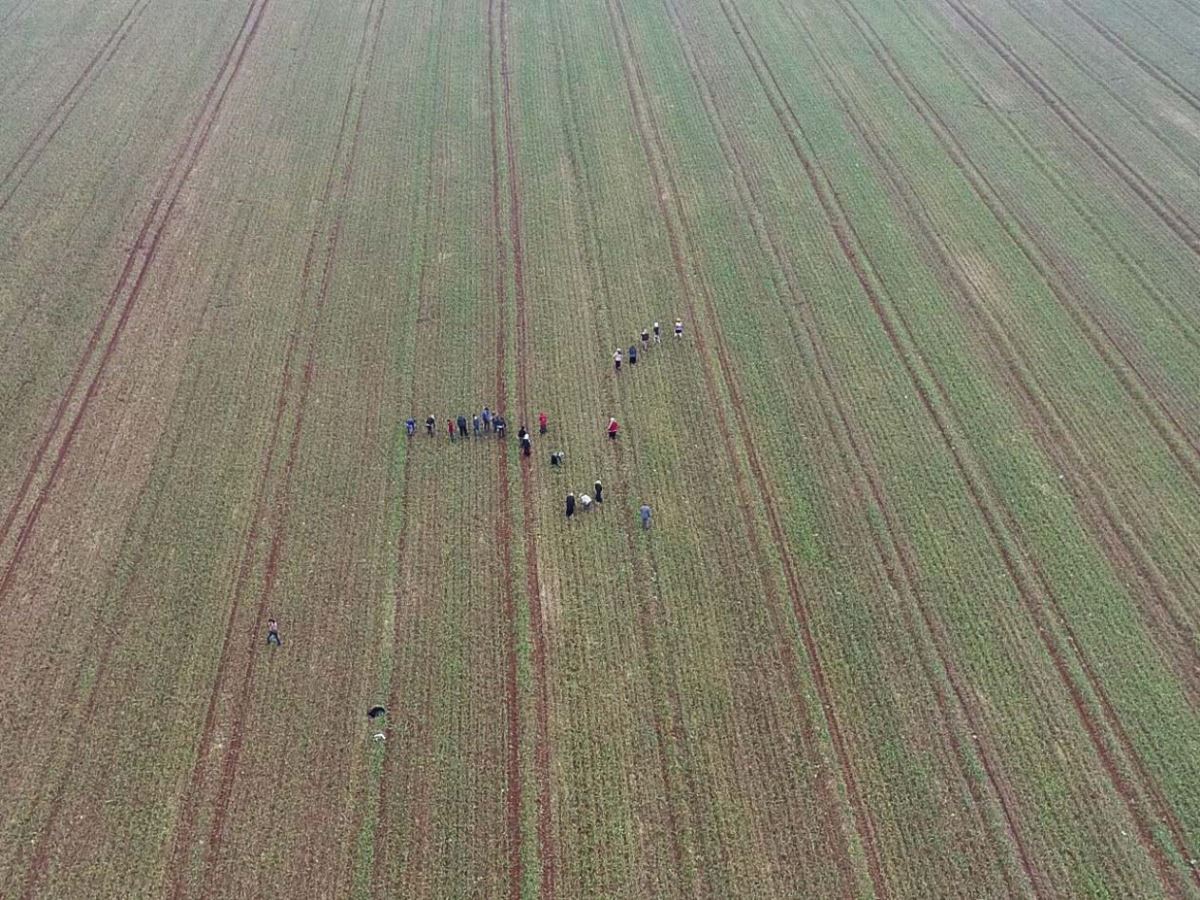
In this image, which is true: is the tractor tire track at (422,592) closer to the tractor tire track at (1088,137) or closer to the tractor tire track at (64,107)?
the tractor tire track at (64,107)

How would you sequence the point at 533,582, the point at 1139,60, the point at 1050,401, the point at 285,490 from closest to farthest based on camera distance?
the point at 533,582
the point at 285,490
the point at 1050,401
the point at 1139,60

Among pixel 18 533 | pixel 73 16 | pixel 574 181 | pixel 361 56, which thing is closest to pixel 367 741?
pixel 18 533

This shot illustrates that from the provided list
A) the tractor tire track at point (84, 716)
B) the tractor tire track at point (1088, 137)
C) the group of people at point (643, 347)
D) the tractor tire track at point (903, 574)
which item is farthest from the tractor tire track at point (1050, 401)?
the tractor tire track at point (84, 716)

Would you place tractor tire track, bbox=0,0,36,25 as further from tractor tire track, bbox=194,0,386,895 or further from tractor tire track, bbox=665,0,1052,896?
tractor tire track, bbox=665,0,1052,896

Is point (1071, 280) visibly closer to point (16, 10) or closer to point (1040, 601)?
point (1040, 601)

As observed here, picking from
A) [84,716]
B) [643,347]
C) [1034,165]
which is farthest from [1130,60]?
[84,716]

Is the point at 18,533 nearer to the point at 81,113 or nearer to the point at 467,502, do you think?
the point at 467,502

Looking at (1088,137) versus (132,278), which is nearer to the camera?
(132,278)
